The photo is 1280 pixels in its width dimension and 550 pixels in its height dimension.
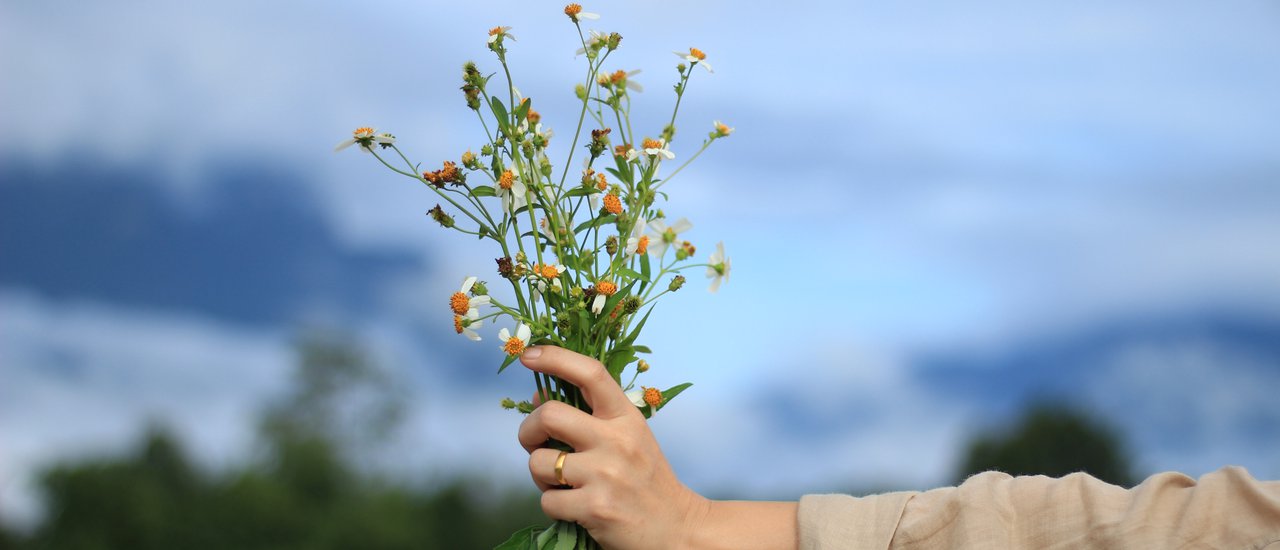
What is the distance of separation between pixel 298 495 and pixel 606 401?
10214 millimetres

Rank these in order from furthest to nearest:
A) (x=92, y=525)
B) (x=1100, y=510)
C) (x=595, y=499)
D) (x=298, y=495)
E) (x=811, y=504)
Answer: (x=298, y=495), (x=92, y=525), (x=811, y=504), (x=1100, y=510), (x=595, y=499)

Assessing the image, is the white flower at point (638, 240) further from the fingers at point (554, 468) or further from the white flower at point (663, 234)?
the fingers at point (554, 468)

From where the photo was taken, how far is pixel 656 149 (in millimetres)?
1594

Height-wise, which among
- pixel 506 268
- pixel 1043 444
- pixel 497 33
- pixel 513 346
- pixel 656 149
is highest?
pixel 1043 444

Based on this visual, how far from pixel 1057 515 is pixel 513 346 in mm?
954

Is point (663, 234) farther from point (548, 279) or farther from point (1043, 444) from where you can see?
point (1043, 444)

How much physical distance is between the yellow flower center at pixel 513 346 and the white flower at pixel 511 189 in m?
0.21

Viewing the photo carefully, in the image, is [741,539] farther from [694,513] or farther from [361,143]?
[361,143]

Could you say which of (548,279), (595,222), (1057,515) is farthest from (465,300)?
(1057,515)

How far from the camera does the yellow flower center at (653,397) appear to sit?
1583 millimetres

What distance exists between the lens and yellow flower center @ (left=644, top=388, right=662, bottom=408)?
5.19ft

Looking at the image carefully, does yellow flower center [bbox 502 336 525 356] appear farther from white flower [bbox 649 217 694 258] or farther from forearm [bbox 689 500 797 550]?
forearm [bbox 689 500 797 550]

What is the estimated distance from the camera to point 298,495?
1076 cm

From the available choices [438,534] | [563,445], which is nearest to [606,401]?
[563,445]
